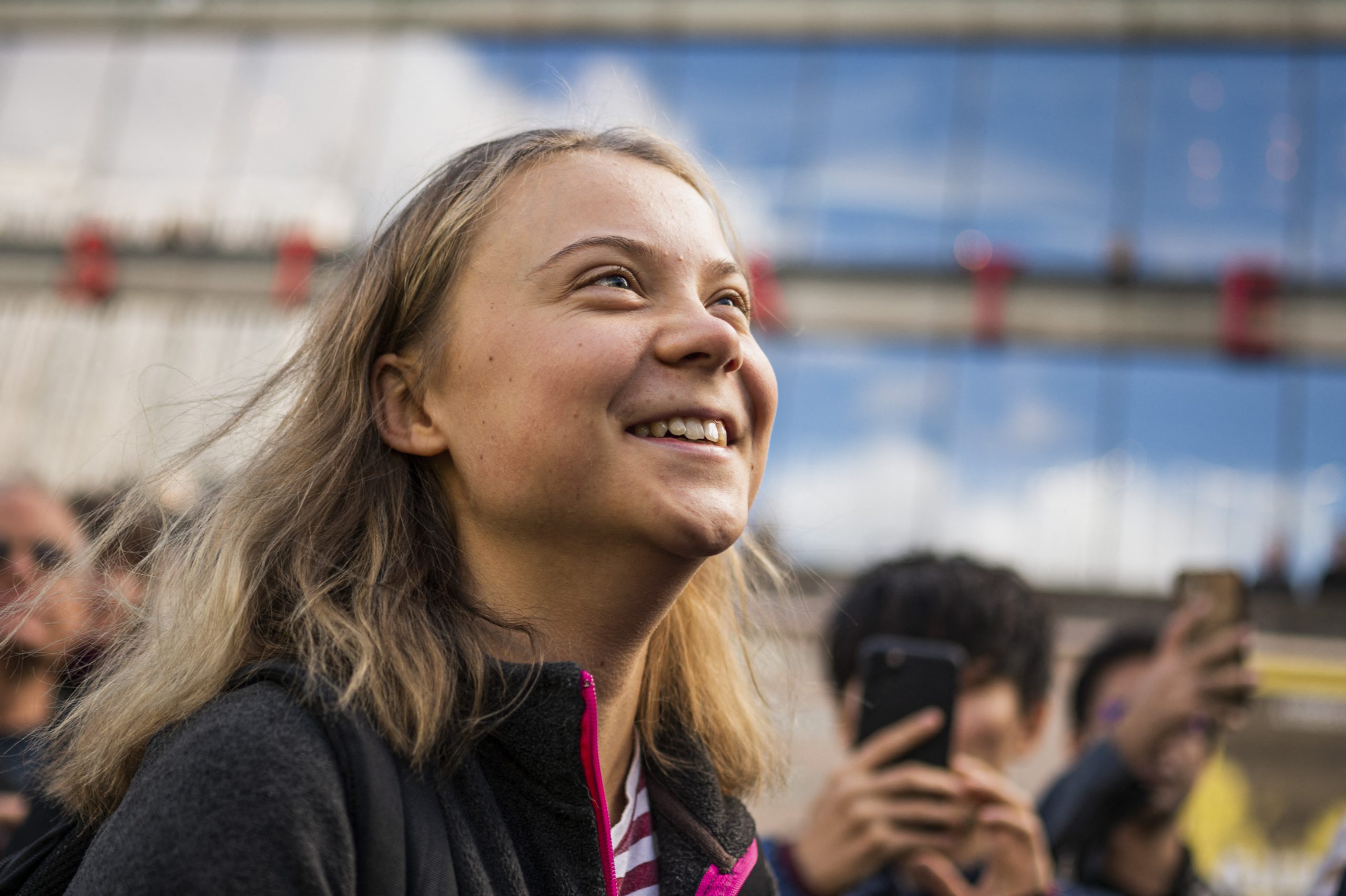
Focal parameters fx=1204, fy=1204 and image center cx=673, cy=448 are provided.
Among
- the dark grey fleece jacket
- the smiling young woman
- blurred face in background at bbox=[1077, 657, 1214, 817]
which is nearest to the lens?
the dark grey fleece jacket

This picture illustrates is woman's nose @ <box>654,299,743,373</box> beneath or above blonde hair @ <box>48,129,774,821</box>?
above

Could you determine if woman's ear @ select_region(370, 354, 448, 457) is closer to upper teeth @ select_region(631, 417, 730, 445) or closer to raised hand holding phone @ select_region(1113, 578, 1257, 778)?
upper teeth @ select_region(631, 417, 730, 445)

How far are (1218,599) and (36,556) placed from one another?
2803 millimetres

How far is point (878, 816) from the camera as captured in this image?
199 cm

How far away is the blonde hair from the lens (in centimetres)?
122

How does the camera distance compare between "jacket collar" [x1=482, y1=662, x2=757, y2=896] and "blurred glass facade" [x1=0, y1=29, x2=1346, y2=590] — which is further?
"blurred glass facade" [x1=0, y1=29, x2=1346, y2=590]

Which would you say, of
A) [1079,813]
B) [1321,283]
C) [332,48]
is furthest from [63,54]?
[1079,813]

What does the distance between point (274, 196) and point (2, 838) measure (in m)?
12.4

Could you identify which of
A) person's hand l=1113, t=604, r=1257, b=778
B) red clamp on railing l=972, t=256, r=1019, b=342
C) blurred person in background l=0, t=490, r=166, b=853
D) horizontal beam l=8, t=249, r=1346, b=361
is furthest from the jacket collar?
red clamp on railing l=972, t=256, r=1019, b=342

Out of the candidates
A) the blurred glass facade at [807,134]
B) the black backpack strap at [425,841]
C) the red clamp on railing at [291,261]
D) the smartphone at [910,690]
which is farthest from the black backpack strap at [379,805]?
the red clamp on railing at [291,261]

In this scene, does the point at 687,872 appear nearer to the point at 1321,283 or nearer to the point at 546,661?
the point at 546,661

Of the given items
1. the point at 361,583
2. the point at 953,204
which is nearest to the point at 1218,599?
the point at 361,583

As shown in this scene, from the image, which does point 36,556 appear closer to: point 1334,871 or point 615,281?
point 615,281

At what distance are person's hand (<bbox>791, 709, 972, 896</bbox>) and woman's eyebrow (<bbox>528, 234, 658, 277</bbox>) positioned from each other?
1.08 meters
